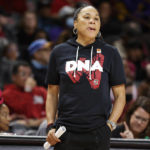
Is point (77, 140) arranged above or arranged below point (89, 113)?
below

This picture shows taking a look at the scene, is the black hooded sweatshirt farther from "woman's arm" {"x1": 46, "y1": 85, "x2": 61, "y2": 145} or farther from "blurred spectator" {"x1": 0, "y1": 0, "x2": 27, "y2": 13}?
"blurred spectator" {"x1": 0, "y1": 0, "x2": 27, "y2": 13}

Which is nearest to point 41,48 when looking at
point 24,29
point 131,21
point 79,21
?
point 24,29

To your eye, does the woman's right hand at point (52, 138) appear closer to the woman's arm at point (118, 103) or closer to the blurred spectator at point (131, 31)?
the woman's arm at point (118, 103)

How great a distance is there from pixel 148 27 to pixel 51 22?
1.73 metres

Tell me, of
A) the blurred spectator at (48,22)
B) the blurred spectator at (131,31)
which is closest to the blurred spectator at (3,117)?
the blurred spectator at (131,31)

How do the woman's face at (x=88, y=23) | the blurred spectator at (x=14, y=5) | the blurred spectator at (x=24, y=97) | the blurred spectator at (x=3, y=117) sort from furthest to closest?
the blurred spectator at (x=14, y=5), the blurred spectator at (x=24, y=97), the blurred spectator at (x=3, y=117), the woman's face at (x=88, y=23)

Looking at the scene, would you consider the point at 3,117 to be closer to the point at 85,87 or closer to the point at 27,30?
the point at 85,87

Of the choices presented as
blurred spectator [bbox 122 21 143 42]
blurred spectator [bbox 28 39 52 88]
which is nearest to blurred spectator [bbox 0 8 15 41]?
blurred spectator [bbox 28 39 52 88]

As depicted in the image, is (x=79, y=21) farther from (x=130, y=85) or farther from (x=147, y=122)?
(x=130, y=85)

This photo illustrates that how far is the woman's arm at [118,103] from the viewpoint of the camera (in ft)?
8.47

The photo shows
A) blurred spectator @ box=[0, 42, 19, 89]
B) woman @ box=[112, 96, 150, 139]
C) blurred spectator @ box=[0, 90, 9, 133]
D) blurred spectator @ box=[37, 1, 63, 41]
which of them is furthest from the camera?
blurred spectator @ box=[37, 1, 63, 41]

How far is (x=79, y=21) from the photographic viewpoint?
8.64 ft

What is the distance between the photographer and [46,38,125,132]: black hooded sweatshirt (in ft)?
8.16

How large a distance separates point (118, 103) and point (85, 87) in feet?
0.81
